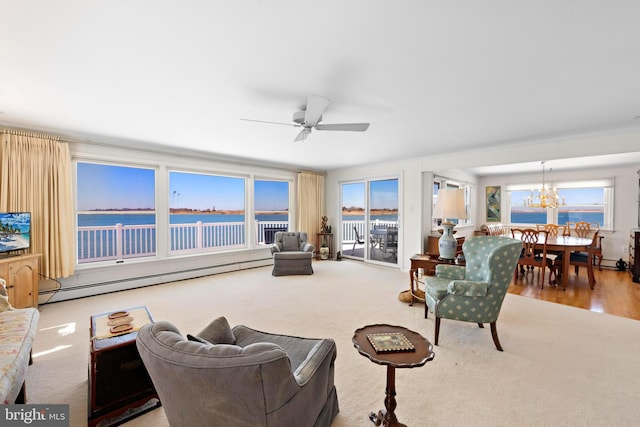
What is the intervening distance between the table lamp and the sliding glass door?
7.68 ft

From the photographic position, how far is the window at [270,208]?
6203 mm

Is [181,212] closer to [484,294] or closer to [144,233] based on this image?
[144,233]

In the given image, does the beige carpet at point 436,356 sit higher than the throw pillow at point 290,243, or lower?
lower

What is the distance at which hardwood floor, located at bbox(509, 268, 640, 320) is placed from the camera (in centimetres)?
357

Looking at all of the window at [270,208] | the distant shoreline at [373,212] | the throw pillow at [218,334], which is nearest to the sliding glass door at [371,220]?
the distant shoreline at [373,212]

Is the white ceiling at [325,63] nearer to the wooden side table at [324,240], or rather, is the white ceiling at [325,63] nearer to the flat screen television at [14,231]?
the flat screen television at [14,231]

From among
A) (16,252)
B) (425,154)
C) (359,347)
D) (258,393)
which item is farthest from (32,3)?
(425,154)

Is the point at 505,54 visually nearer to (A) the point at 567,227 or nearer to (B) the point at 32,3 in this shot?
(B) the point at 32,3

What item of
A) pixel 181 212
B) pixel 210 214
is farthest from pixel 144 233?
pixel 210 214

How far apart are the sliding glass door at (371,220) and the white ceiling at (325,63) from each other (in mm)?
2763

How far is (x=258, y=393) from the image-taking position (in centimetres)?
99

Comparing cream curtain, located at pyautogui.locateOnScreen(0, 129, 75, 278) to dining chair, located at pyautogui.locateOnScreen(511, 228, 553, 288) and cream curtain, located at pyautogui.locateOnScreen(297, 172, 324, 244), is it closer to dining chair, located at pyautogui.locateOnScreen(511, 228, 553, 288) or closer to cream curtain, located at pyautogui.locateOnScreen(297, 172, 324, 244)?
cream curtain, located at pyautogui.locateOnScreen(297, 172, 324, 244)

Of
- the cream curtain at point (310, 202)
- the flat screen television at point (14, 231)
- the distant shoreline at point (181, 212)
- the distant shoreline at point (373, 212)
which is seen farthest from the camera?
the cream curtain at point (310, 202)

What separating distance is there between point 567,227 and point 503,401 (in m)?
6.78
